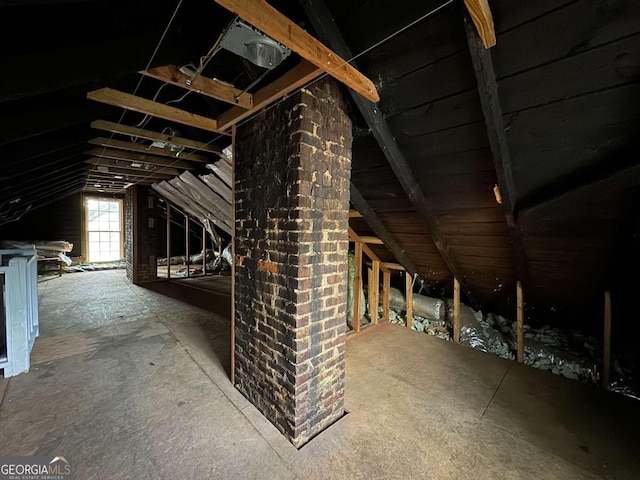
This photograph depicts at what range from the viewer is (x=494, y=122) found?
4.70ft

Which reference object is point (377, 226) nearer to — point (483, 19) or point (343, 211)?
point (343, 211)

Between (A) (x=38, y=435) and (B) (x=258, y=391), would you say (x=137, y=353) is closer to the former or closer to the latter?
(A) (x=38, y=435)

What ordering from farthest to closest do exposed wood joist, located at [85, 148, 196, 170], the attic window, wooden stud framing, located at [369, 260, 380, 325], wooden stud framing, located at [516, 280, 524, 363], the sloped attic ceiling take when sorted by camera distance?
the attic window, wooden stud framing, located at [369, 260, 380, 325], exposed wood joist, located at [85, 148, 196, 170], wooden stud framing, located at [516, 280, 524, 363], the sloped attic ceiling

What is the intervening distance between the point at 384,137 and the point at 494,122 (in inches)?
24.9

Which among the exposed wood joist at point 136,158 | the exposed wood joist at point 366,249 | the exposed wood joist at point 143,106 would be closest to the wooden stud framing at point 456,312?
the exposed wood joist at point 366,249

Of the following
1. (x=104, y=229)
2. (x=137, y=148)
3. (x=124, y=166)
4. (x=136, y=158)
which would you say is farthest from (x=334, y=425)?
(x=104, y=229)

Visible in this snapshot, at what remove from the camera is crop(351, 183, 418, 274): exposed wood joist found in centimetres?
260

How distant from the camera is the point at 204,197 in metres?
4.61

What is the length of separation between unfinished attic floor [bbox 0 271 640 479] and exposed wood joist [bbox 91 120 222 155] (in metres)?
2.09

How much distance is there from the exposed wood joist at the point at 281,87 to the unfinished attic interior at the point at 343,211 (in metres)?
0.01

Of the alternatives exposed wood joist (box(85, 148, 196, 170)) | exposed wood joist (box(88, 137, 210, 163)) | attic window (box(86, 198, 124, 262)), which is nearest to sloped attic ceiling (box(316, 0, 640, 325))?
exposed wood joist (box(88, 137, 210, 163))

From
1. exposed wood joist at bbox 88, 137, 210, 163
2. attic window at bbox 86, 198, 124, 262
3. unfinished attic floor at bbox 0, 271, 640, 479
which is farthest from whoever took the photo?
attic window at bbox 86, 198, 124, 262

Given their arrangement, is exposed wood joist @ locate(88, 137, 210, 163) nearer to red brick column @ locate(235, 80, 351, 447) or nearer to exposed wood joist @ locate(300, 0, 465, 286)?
red brick column @ locate(235, 80, 351, 447)

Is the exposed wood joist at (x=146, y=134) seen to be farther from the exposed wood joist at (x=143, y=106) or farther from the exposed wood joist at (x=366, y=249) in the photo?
the exposed wood joist at (x=366, y=249)
